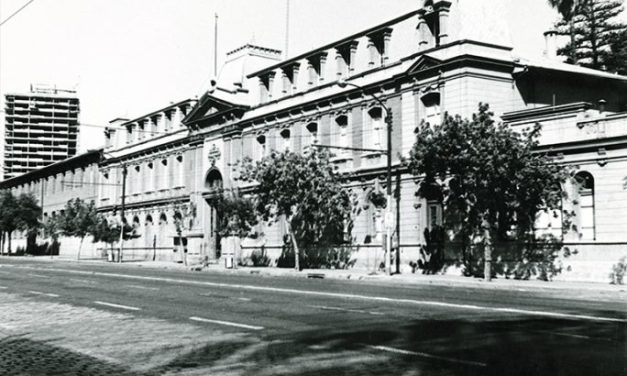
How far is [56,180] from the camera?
79.6 m

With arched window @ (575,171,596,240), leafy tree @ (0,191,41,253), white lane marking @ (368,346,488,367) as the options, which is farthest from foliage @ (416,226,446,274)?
leafy tree @ (0,191,41,253)

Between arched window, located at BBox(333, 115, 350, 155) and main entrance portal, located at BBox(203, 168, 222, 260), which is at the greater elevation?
arched window, located at BBox(333, 115, 350, 155)

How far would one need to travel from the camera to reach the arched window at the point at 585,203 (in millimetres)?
26844

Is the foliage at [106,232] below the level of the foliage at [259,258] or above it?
above

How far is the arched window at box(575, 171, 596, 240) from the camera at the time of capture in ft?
88.1

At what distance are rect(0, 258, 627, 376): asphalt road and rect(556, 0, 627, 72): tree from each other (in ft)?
125

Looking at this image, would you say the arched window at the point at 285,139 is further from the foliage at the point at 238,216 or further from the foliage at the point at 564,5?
the foliage at the point at 564,5

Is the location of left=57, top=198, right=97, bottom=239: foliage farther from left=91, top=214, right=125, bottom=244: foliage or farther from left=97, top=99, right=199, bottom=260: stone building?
left=97, top=99, right=199, bottom=260: stone building

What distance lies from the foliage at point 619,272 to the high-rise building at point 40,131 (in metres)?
149

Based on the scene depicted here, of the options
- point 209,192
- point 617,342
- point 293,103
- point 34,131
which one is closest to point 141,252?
point 209,192

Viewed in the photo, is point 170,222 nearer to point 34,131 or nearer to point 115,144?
point 115,144

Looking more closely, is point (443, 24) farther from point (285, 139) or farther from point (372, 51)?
point (285, 139)

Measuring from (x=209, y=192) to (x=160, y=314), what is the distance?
36.8 meters

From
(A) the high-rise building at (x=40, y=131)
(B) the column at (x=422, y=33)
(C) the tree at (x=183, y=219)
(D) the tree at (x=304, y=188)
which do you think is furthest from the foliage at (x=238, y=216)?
(A) the high-rise building at (x=40, y=131)
